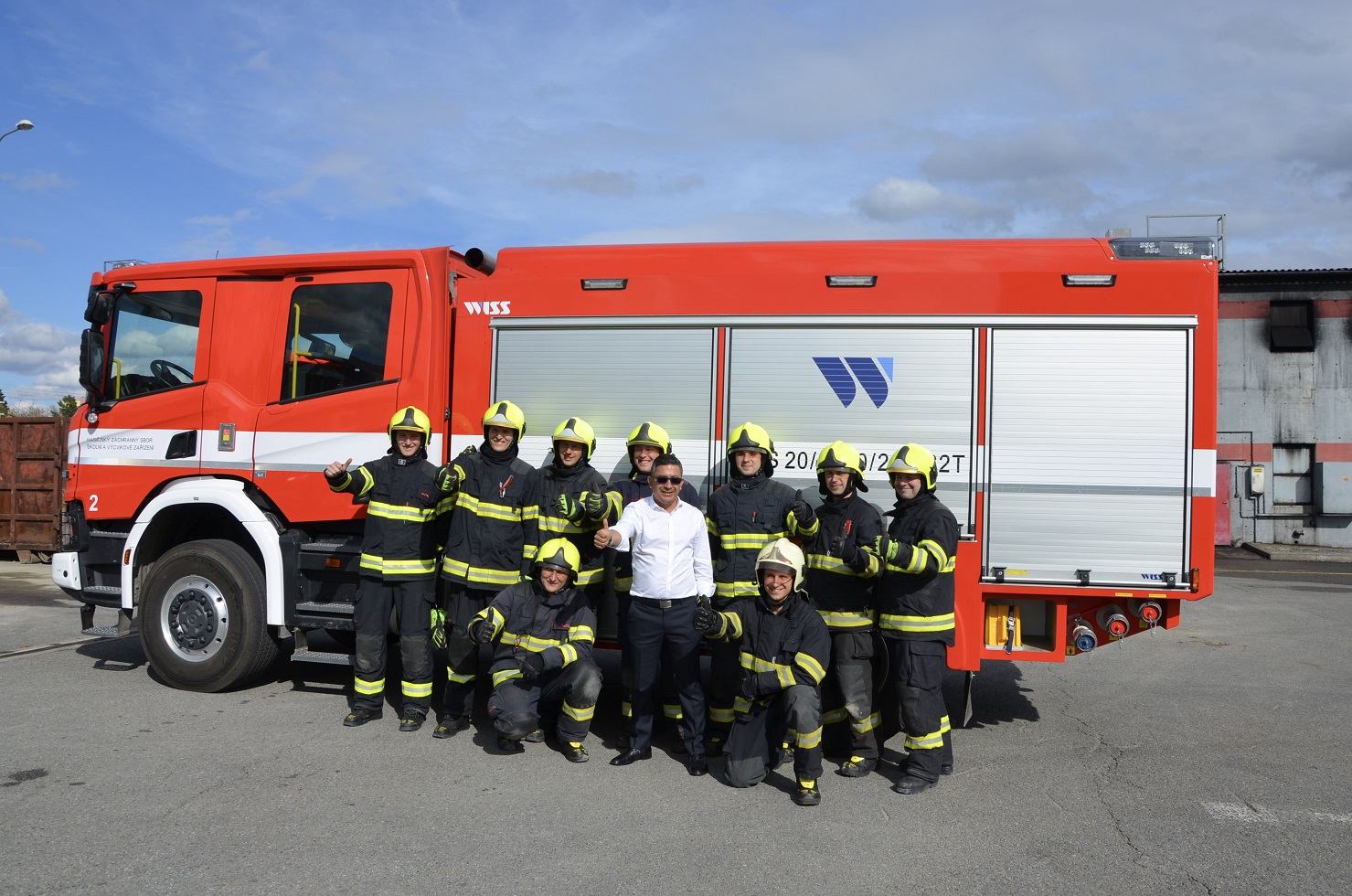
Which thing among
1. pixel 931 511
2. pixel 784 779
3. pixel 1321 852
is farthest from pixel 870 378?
pixel 1321 852

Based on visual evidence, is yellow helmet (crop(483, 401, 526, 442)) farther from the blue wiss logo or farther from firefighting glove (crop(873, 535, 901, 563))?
firefighting glove (crop(873, 535, 901, 563))

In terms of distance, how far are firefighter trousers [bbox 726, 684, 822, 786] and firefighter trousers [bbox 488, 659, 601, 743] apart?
82cm

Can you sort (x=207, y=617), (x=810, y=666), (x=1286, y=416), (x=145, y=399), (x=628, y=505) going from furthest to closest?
(x=1286, y=416)
(x=145, y=399)
(x=207, y=617)
(x=628, y=505)
(x=810, y=666)

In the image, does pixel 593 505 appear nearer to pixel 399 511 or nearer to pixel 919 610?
pixel 399 511

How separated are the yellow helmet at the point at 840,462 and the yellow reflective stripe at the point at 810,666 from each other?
3.18ft

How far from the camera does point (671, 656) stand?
501 centimetres

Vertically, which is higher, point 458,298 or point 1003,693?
point 458,298

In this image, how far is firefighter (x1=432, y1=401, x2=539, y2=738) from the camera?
17.5 feet

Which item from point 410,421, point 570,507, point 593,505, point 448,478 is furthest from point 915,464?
point 410,421

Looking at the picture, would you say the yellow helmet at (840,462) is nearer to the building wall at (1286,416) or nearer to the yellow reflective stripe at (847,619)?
the yellow reflective stripe at (847,619)

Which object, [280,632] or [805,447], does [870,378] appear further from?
[280,632]

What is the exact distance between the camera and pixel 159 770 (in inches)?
183

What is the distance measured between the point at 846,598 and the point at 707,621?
2.91ft

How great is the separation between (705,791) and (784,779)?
47cm
